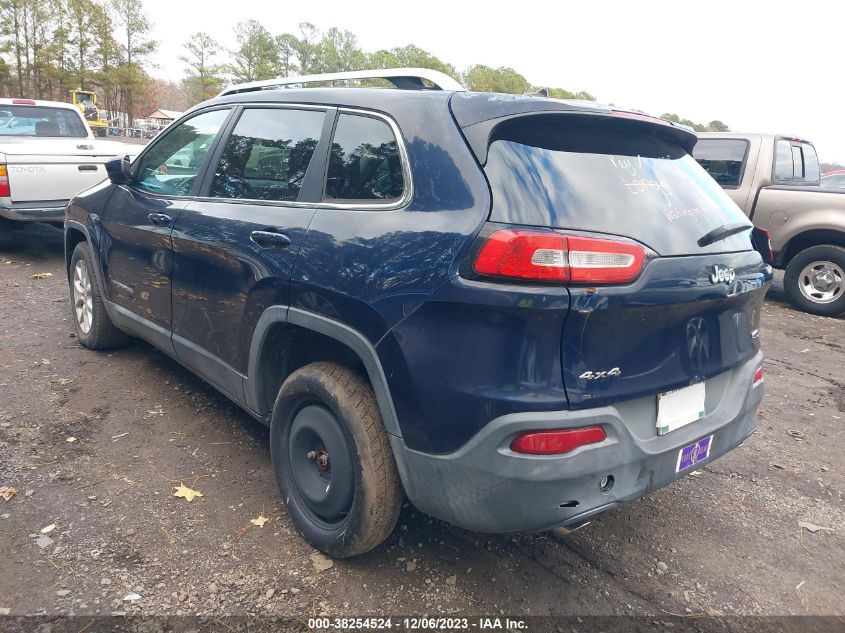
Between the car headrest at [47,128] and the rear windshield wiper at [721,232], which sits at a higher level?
the car headrest at [47,128]

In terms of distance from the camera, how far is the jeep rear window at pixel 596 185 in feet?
6.85

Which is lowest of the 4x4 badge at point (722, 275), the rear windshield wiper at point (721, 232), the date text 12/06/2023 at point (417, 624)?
the date text 12/06/2023 at point (417, 624)

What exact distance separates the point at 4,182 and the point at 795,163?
9.40 m

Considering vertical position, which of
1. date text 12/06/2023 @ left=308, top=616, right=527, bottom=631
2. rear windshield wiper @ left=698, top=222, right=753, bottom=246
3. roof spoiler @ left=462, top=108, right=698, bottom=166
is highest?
roof spoiler @ left=462, top=108, right=698, bottom=166

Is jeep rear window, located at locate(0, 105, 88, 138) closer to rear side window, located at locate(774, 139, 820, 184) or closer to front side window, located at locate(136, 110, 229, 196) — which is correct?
front side window, located at locate(136, 110, 229, 196)

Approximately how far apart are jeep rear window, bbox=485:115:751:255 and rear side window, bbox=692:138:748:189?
18.6ft

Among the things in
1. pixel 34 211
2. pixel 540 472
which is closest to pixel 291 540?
pixel 540 472

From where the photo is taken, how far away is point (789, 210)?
288 inches

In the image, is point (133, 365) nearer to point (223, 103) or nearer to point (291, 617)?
point (223, 103)

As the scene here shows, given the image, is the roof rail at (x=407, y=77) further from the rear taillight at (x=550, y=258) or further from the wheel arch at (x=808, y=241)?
the wheel arch at (x=808, y=241)

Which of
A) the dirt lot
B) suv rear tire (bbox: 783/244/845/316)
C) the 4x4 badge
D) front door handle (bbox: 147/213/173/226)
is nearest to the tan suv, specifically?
suv rear tire (bbox: 783/244/845/316)

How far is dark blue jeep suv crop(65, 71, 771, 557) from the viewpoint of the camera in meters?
2.00

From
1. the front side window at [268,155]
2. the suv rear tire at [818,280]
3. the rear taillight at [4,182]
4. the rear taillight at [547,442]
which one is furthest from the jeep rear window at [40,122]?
the suv rear tire at [818,280]

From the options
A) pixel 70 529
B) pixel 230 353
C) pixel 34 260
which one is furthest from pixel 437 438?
pixel 34 260
